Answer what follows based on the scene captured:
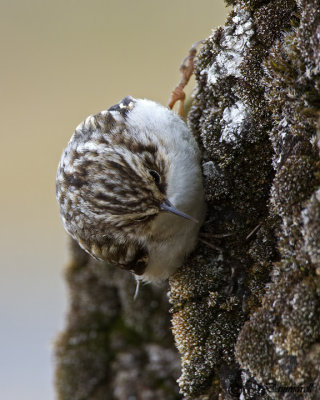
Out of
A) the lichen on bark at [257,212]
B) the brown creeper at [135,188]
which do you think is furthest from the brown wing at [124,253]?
the lichen on bark at [257,212]

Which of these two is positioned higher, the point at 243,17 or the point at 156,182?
the point at 243,17

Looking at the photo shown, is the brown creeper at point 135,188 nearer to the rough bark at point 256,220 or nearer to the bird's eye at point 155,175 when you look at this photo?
the bird's eye at point 155,175

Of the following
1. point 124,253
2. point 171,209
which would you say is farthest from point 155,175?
point 124,253

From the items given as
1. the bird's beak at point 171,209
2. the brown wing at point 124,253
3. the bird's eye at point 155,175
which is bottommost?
the brown wing at point 124,253

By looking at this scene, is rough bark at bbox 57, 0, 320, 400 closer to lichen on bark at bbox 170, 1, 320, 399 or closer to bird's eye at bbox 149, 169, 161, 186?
lichen on bark at bbox 170, 1, 320, 399

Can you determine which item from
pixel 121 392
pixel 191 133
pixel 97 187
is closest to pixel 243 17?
pixel 191 133

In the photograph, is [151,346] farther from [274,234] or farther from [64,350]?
[274,234]
